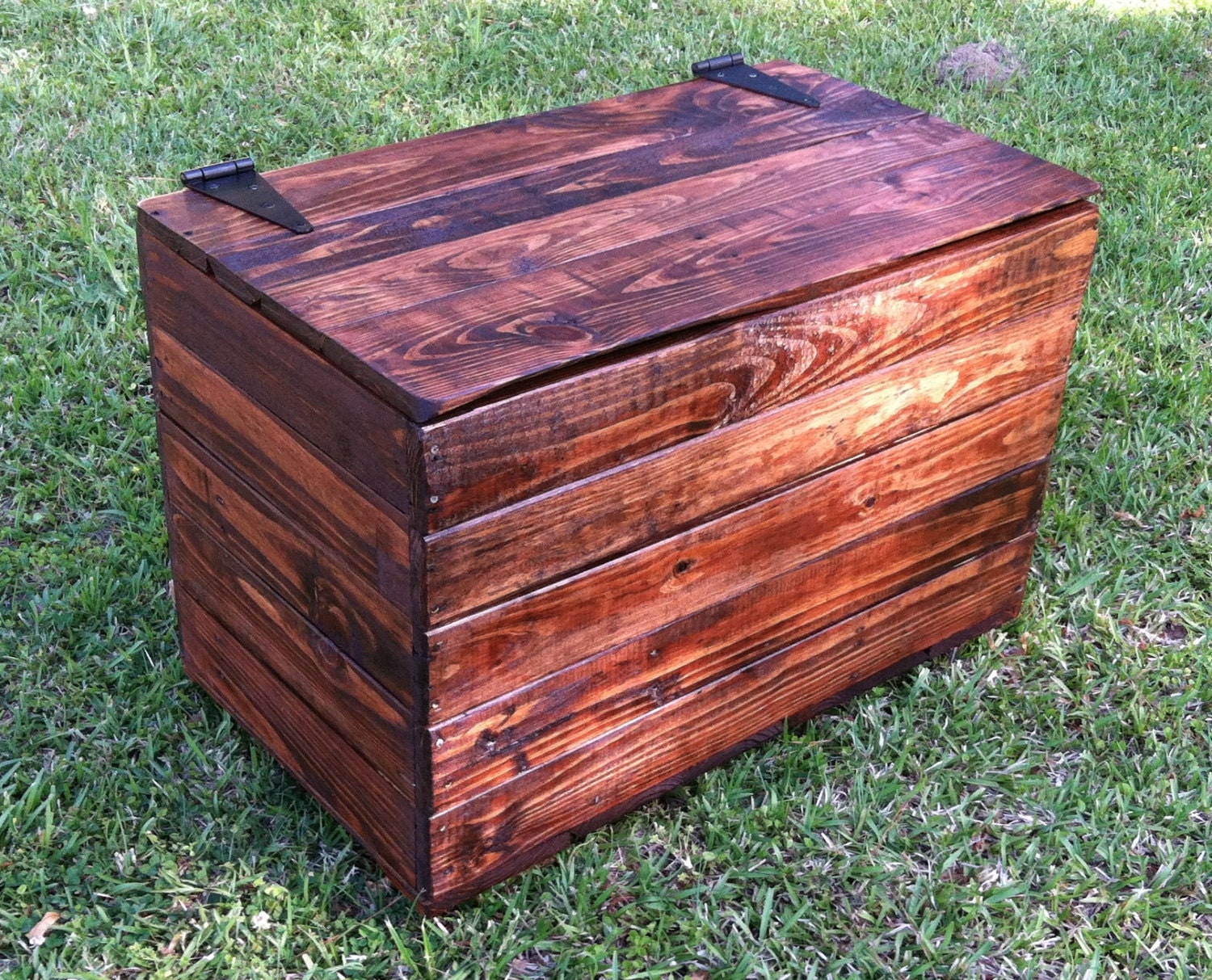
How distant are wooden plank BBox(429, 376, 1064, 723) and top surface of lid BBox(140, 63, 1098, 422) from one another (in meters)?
0.35

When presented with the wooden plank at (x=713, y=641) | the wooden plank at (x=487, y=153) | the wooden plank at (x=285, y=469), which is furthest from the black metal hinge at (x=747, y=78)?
the wooden plank at (x=285, y=469)

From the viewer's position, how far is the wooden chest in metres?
1.91

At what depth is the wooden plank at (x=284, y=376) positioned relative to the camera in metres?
1.82

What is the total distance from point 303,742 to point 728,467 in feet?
2.75

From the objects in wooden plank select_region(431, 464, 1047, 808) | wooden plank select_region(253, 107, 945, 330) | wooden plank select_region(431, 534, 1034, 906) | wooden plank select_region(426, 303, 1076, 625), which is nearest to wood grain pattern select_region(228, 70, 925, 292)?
wooden plank select_region(253, 107, 945, 330)

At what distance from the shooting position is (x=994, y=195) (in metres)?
2.37

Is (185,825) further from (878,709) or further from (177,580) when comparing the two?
(878,709)

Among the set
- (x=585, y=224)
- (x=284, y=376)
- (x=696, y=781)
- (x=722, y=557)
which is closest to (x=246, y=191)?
(x=284, y=376)

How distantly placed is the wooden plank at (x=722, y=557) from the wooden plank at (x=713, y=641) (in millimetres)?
27

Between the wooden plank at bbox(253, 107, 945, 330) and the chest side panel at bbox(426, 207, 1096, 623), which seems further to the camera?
the wooden plank at bbox(253, 107, 945, 330)

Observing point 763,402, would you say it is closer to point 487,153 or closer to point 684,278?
point 684,278

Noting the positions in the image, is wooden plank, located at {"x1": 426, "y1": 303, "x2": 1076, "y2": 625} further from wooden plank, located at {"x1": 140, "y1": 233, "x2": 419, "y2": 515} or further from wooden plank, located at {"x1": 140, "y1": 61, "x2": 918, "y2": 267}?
wooden plank, located at {"x1": 140, "y1": 61, "x2": 918, "y2": 267}

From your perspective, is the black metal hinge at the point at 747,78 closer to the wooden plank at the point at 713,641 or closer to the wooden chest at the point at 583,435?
the wooden chest at the point at 583,435

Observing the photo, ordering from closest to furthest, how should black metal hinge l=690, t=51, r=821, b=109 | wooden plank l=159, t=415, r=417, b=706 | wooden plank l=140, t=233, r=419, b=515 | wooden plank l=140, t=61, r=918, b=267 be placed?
wooden plank l=140, t=233, r=419, b=515 → wooden plank l=159, t=415, r=417, b=706 → wooden plank l=140, t=61, r=918, b=267 → black metal hinge l=690, t=51, r=821, b=109
